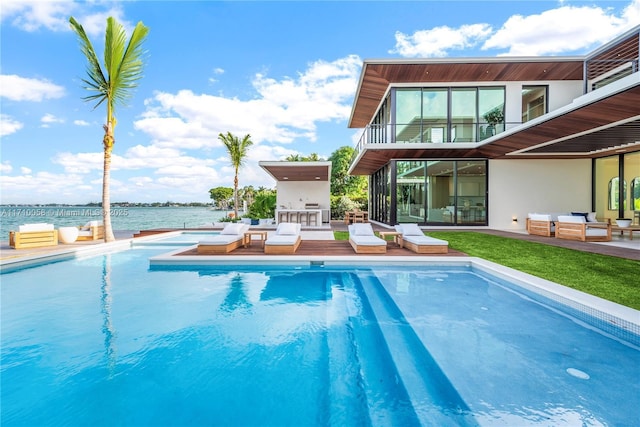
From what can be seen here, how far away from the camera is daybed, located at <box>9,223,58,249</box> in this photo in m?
8.56

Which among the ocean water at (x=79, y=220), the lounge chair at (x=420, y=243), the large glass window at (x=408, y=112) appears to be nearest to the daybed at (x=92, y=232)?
the ocean water at (x=79, y=220)

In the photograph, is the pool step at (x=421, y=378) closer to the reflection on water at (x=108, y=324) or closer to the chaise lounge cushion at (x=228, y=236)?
the reflection on water at (x=108, y=324)

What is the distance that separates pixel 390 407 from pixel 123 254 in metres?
8.85

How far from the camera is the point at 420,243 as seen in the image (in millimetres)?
7699

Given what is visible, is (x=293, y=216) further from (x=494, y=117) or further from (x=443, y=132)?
(x=494, y=117)

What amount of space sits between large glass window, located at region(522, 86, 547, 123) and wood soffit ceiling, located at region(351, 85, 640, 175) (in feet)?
6.39

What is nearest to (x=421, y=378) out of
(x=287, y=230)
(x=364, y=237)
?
(x=364, y=237)

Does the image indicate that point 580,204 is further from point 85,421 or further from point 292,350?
point 85,421

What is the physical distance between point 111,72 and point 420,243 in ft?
34.7

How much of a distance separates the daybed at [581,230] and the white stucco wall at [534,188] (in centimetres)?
311

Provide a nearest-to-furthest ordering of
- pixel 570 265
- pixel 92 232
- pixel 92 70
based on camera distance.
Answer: pixel 570 265 < pixel 92 70 < pixel 92 232

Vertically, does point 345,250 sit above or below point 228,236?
below

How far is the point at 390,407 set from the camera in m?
2.45

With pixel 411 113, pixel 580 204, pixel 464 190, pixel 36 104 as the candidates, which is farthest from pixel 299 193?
pixel 36 104
